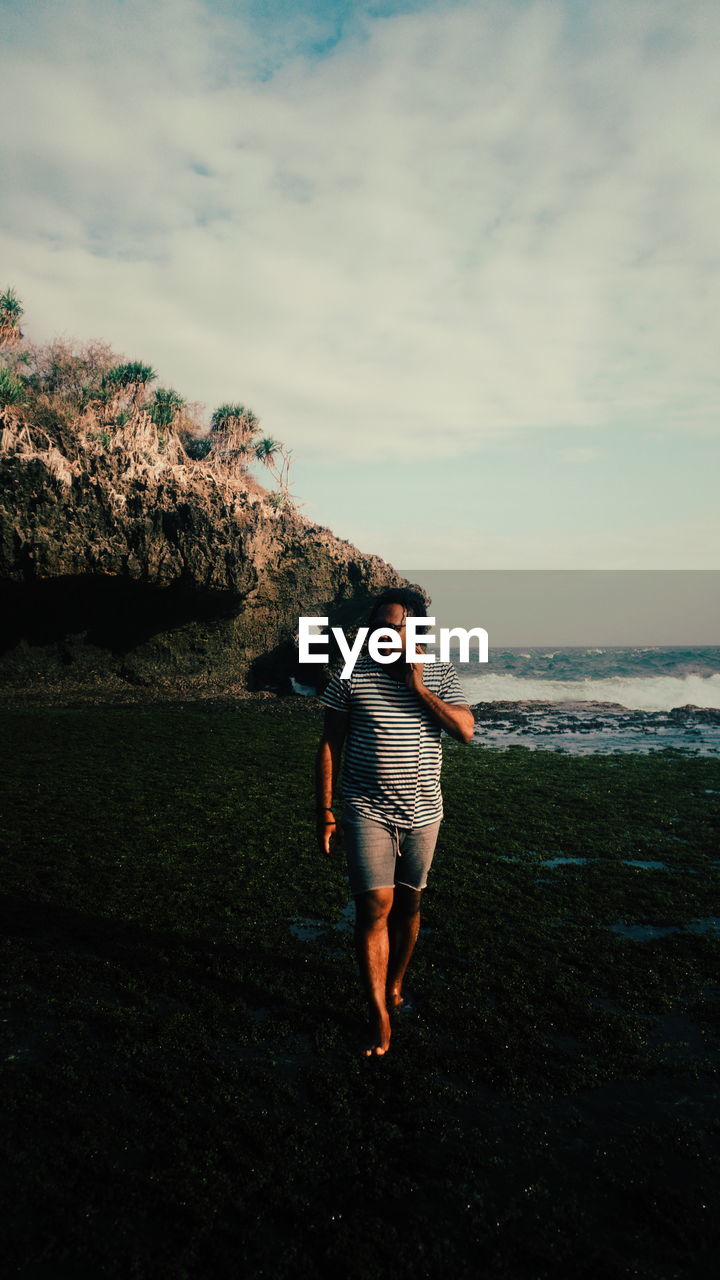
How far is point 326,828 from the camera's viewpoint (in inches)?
→ 148

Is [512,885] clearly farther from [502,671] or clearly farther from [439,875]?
[502,671]

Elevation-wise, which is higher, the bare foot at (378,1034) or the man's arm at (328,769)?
the man's arm at (328,769)

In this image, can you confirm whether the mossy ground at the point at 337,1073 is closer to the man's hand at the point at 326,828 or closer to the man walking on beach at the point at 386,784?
the man walking on beach at the point at 386,784

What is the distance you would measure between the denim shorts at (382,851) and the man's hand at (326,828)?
14cm

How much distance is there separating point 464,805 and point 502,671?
5608 centimetres

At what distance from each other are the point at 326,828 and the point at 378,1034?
1092mm

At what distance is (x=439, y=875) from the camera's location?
668 cm

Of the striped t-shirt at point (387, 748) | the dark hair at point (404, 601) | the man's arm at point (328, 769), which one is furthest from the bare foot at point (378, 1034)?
the dark hair at point (404, 601)

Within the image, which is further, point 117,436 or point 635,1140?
point 117,436

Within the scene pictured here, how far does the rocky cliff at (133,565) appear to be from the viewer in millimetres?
21797

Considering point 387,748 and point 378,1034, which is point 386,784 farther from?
point 378,1034

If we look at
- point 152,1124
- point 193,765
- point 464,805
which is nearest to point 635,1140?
point 152,1124

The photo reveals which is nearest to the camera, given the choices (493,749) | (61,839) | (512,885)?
(512,885)

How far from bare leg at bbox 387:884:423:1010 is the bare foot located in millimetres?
377
